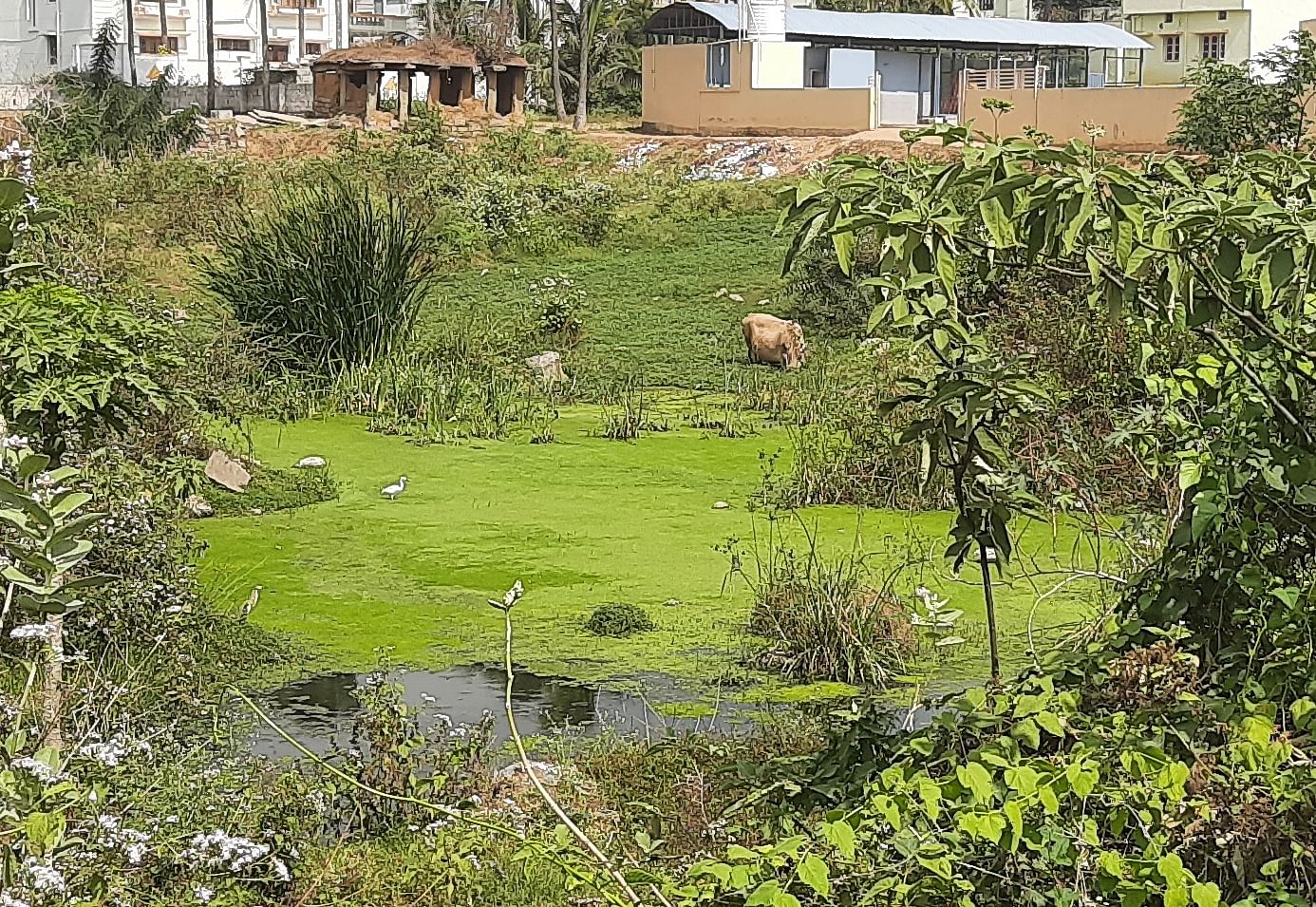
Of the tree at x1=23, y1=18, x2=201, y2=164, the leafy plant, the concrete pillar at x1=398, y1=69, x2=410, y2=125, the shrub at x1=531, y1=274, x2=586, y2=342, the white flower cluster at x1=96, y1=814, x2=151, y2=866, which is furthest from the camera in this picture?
the concrete pillar at x1=398, y1=69, x2=410, y2=125

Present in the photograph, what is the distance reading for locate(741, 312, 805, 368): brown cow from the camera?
29.7 ft

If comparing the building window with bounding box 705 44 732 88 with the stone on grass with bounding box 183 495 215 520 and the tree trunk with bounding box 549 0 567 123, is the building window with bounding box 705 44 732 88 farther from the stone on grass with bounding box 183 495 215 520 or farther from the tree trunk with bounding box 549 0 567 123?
the stone on grass with bounding box 183 495 215 520

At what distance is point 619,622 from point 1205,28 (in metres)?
26.3

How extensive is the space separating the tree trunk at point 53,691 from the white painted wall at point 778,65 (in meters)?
23.8

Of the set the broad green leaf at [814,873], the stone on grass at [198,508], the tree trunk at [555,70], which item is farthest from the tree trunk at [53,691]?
the tree trunk at [555,70]

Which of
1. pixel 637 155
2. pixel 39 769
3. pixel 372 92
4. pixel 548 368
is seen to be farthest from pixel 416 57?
pixel 39 769

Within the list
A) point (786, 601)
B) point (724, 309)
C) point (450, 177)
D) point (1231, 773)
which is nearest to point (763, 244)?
point (724, 309)

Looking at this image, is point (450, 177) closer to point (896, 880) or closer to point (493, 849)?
point (493, 849)

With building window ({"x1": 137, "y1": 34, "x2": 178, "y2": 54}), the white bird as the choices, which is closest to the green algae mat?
the white bird

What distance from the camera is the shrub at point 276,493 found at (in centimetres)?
581

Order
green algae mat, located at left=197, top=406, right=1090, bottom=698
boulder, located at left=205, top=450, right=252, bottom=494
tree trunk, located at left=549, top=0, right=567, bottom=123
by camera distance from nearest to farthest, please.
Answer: green algae mat, located at left=197, top=406, right=1090, bottom=698, boulder, located at left=205, top=450, right=252, bottom=494, tree trunk, located at left=549, top=0, right=567, bottom=123

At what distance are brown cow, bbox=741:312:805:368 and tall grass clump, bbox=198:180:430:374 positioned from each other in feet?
6.49

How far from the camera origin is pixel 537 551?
5.37 m

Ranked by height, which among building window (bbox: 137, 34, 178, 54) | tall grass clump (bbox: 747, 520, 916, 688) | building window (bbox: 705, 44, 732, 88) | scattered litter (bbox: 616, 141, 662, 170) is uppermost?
building window (bbox: 137, 34, 178, 54)
